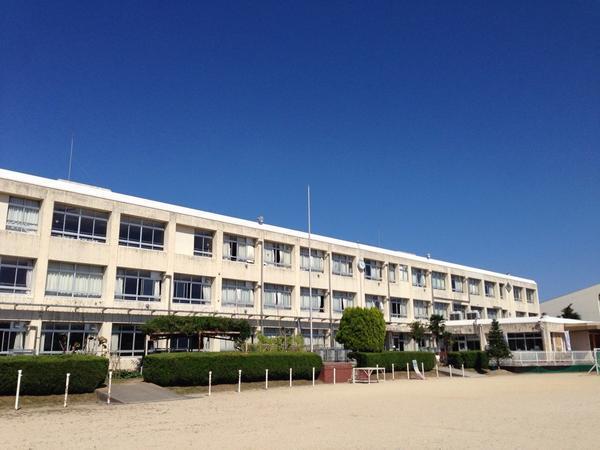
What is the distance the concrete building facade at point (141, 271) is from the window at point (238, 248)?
8cm

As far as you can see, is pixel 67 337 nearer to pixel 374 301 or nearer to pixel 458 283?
pixel 374 301

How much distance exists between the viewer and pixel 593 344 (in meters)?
55.3

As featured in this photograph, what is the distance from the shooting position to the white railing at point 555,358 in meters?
46.8

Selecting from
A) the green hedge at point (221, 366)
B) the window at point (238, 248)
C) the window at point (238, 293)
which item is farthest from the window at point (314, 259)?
the green hedge at point (221, 366)

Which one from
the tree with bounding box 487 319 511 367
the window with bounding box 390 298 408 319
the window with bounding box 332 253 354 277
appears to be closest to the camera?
the tree with bounding box 487 319 511 367

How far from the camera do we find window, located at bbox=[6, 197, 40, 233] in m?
30.0

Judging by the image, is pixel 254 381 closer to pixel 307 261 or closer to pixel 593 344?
pixel 307 261

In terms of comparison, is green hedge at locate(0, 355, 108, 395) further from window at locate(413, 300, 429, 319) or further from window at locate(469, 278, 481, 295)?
window at locate(469, 278, 481, 295)

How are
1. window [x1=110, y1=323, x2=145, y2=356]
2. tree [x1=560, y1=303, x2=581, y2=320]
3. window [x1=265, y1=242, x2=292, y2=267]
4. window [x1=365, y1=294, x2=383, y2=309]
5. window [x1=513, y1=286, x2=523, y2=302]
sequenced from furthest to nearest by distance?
window [x1=513, y1=286, x2=523, y2=302] → tree [x1=560, y1=303, x2=581, y2=320] → window [x1=365, y1=294, x2=383, y2=309] → window [x1=265, y1=242, x2=292, y2=267] → window [x1=110, y1=323, x2=145, y2=356]

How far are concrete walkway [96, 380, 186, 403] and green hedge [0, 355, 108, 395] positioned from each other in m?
0.79

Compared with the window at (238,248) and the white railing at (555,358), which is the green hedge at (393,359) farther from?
the window at (238,248)

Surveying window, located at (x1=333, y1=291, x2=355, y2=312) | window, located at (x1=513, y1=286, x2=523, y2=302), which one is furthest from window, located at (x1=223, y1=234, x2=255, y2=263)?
window, located at (x1=513, y1=286, x2=523, y2=302)

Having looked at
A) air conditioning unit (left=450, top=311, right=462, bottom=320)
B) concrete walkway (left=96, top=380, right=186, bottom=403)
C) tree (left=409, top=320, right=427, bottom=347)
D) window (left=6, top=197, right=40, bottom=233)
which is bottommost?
concrete walkway (left=96, top=380, right=186, bottom=403)

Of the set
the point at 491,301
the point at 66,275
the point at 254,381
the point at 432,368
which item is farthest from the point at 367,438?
the point at 491,301
